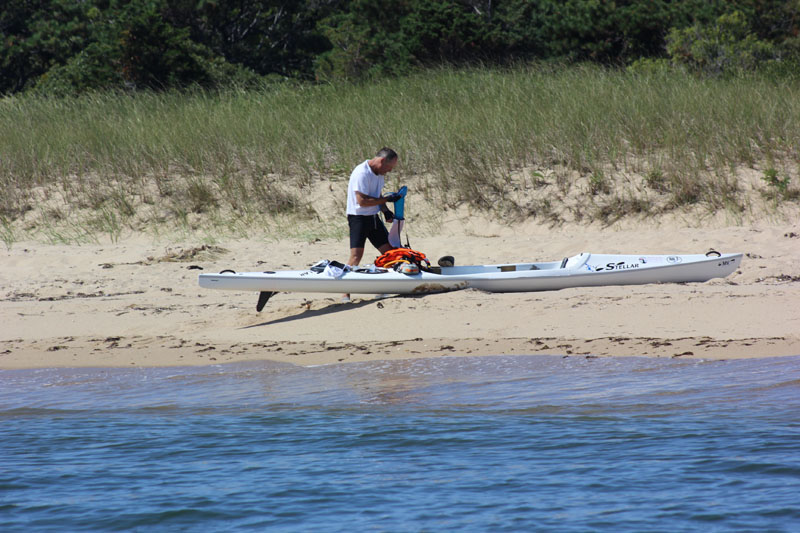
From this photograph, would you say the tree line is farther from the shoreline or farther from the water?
the water

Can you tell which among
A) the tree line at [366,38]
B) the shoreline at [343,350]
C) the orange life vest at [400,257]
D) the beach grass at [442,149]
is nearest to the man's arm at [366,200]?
the orange life vest at [400,257]

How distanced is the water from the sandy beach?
49 cm

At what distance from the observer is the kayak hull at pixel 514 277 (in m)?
8.18

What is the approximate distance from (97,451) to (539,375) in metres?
2.90

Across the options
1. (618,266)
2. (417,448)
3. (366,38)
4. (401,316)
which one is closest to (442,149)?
(618,266)

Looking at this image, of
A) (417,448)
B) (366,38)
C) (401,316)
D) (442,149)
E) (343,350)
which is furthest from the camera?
(366,38)

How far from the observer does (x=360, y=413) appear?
5641 millimetres

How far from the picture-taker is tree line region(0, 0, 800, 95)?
783 inches

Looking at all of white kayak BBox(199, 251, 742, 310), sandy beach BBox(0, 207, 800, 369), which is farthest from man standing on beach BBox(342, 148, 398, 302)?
sandy beach BBox(0, 207, 800, 369)

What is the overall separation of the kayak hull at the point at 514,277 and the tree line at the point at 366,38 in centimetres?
973

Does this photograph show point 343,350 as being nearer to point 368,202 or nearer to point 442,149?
point 368,202

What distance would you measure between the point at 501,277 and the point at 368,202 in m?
1.39

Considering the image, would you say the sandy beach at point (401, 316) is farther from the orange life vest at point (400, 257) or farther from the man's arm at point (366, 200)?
the man's arm at point (366, 200)

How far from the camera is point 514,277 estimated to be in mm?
8336
